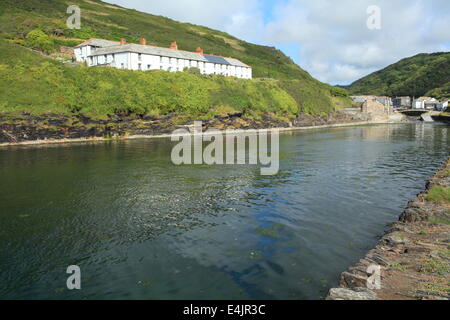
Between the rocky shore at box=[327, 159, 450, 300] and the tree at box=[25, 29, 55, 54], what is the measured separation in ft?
358

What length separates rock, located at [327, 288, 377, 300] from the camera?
32.2 feet

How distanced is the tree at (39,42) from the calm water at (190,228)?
79708mm

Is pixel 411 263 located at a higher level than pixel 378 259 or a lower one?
higher

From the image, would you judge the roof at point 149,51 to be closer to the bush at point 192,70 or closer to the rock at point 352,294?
the bush at point 192,70

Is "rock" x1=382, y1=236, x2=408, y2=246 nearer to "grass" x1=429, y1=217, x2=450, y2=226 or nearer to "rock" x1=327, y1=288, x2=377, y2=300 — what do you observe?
"grass" x1=429, y1=217, x2=450, y2=226

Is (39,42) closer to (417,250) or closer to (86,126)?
(86,126)

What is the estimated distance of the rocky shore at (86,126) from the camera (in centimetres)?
6250

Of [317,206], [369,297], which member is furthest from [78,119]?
[369,297]

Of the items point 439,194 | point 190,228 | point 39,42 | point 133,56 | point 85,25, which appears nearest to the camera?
point 190,228

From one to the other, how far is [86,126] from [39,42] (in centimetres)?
4452

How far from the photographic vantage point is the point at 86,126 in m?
72.4

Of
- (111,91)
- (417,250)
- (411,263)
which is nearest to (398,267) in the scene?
(411,263)

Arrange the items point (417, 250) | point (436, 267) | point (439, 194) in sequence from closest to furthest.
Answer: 1. point (436, 267)
2. point (417, 250)
3. point (439, 194)

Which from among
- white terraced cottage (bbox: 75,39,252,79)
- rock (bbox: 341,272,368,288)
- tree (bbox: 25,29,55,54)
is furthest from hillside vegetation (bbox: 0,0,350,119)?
rock (bbox: 341,272,368,288)
